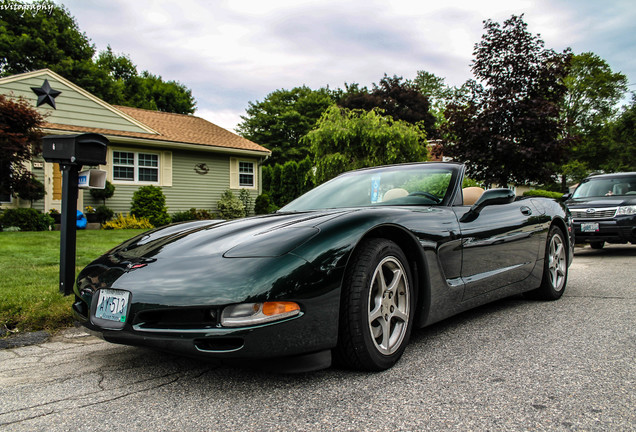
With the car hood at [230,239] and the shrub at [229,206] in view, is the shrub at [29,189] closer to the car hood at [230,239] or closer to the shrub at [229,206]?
the shrub at [229,206]

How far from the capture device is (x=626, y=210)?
28.7 ft

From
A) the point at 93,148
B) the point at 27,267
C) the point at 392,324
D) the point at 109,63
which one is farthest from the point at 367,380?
the point at 109,63

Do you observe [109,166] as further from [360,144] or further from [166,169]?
[360,144]

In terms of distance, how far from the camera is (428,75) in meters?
57.1

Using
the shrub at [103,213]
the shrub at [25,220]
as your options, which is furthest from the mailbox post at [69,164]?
the shrub at [103,213]

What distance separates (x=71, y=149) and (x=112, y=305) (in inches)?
92.5

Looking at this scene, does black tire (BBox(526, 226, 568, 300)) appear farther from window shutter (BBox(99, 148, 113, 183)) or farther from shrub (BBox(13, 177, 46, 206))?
window shutter (BBox(99, 148, 113, 183))

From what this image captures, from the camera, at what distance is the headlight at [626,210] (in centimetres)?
868

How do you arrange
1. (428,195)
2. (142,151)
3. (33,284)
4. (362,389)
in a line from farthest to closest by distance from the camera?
1. (142,151)
2. (33,284)
3. (428,195)
4. (362,389)

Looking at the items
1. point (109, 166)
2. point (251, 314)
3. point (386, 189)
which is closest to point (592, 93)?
point (109, 166)

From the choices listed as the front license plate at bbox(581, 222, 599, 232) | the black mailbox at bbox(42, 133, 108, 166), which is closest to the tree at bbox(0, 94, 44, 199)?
the black mailbox at bbox(42, 133, 108, 166)

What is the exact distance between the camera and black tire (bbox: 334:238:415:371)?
2.36 metres

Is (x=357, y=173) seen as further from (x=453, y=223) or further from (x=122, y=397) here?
(x=122, y=397)

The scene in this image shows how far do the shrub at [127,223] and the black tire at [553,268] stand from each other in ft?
39.5
